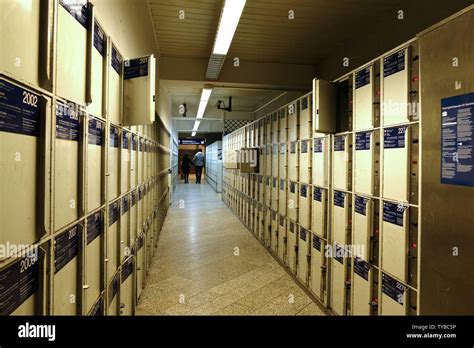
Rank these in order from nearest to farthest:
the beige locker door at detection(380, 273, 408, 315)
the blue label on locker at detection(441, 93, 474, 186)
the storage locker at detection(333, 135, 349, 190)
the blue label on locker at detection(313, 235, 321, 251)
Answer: the blue label on locker at detection(441, 93, 474, 186) → the beige locker door at detection(380, 273, 408, 315) → the storage locker at detection(333, 135, 349, 190) → the blue label on locker at detection(313, 235, 321, 251)

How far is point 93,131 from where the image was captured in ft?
5.01

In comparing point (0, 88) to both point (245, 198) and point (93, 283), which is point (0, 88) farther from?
point (245, 198)

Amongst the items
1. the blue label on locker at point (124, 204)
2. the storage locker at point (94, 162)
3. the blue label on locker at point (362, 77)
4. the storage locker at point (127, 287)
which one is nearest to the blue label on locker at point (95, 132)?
the storage locker at point (94, 162)

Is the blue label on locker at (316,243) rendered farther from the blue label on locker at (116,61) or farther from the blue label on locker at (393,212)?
the blue label on locker at (116,61)

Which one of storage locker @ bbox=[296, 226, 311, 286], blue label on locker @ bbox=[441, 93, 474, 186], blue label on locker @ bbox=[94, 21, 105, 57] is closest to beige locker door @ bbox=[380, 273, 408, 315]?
blue label on locker @ bbox=[441, 93, 474, 186]

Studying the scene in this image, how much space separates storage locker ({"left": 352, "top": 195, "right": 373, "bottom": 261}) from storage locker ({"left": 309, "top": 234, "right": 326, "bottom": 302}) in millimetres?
618

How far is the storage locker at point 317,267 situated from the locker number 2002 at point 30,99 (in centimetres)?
276

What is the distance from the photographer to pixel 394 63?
2070 mm

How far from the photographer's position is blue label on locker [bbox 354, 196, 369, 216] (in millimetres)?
2354

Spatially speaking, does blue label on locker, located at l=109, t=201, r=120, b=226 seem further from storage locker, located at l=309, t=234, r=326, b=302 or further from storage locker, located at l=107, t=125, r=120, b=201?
storage locker, located at l=309, t=234, r=326, b=302

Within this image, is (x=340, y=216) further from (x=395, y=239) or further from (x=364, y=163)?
(x=395, y=239)

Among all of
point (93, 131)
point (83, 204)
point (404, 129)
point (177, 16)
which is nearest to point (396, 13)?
point (404, 129)

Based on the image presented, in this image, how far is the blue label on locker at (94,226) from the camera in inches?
58.6

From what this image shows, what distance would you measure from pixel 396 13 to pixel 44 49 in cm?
344
